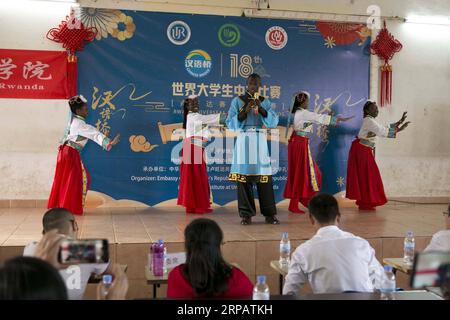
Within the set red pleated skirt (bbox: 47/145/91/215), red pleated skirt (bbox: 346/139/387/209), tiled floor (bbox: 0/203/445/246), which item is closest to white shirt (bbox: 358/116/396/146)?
red pleated skirt (bbox: 346/139/387/209)

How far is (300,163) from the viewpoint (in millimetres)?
6047

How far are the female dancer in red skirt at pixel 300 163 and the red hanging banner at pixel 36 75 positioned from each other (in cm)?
274

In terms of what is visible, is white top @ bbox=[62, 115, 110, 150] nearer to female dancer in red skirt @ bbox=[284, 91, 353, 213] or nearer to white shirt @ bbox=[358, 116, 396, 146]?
female dancer in red skirt @ bbox=[284, 91, 353, 213]

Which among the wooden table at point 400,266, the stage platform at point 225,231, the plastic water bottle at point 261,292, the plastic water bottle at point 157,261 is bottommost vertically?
the stage platform at point 225,231

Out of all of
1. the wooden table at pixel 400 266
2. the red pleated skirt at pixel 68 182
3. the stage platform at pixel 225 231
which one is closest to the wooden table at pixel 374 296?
the wooden table at pixel 400 266

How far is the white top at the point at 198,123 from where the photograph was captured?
227 inches

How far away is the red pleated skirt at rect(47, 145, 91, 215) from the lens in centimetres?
541

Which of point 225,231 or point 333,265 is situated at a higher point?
point 333,265

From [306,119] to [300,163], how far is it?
55 centimetres

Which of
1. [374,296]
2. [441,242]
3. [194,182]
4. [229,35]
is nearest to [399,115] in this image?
[229,35]

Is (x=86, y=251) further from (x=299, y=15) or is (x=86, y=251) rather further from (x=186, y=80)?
(x=299, y=15)

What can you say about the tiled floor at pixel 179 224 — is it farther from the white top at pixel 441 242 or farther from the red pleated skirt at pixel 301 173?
the white top at pixel 441 242
